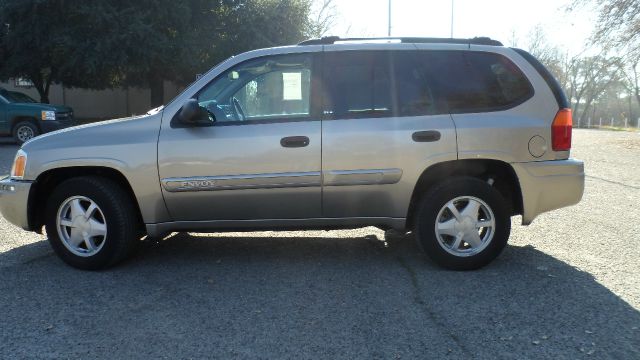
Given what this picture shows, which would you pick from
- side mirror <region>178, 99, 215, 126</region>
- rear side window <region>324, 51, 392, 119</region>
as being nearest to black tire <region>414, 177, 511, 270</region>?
rear side window <region>324, 51, 392, 119</region>

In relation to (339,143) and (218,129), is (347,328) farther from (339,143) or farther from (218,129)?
(218,129)

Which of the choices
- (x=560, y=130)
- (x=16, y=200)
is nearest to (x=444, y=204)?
(x=560, y=130)

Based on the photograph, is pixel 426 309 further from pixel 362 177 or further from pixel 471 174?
pixel 471 174

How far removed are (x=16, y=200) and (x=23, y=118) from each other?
43.2 ft

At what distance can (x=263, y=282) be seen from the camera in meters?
4.39

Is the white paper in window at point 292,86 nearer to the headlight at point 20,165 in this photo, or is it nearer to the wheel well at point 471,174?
Answer: the wheel well at point 471,174

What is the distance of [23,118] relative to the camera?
16156mm

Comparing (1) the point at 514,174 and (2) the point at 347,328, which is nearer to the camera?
(2) the point at 347,328

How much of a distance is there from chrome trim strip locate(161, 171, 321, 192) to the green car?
1370cm

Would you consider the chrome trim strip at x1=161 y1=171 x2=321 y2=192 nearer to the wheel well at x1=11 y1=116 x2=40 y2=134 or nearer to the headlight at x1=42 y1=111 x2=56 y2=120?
the headlight at x1=42 y1=111 x2=56 y2=120

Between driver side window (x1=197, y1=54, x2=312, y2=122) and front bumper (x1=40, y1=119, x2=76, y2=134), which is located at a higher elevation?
driver side window (x1=197, y1=54, x2=312, y2=122)

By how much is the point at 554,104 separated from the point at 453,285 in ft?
5.76

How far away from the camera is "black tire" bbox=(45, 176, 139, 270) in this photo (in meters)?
4.57

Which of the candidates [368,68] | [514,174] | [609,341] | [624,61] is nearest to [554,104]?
[514,174]
